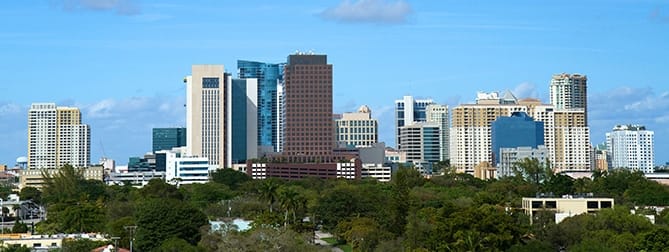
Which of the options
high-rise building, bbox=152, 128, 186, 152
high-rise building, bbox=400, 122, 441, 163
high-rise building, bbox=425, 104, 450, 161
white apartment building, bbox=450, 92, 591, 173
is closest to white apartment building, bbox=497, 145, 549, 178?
white apartment building, bbox=450, 92, 591, 173

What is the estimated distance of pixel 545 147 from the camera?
12538 centimetres

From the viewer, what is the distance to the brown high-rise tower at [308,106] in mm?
118000

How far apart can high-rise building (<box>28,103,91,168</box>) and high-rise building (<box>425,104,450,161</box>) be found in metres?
47.7

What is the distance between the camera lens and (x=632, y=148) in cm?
15438

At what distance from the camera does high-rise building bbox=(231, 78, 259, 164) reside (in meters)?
132

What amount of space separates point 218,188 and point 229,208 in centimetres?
1775

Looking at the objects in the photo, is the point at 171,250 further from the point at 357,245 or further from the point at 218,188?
the point at 218,188

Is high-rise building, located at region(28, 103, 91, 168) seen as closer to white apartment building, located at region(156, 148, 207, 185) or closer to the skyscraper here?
white apartment building, located at region(156, 148, 207, 185)

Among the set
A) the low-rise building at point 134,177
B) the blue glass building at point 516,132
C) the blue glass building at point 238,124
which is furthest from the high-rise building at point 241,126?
the blue glass building at point 516,132

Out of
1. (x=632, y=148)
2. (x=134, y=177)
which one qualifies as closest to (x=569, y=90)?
(x=632, y=148)

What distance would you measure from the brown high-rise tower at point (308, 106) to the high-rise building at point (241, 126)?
44.9 feet

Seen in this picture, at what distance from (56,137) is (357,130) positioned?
38752mm

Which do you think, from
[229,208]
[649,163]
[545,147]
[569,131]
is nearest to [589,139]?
[569,131]

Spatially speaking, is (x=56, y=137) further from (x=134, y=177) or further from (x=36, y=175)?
(x=36, y=175)
